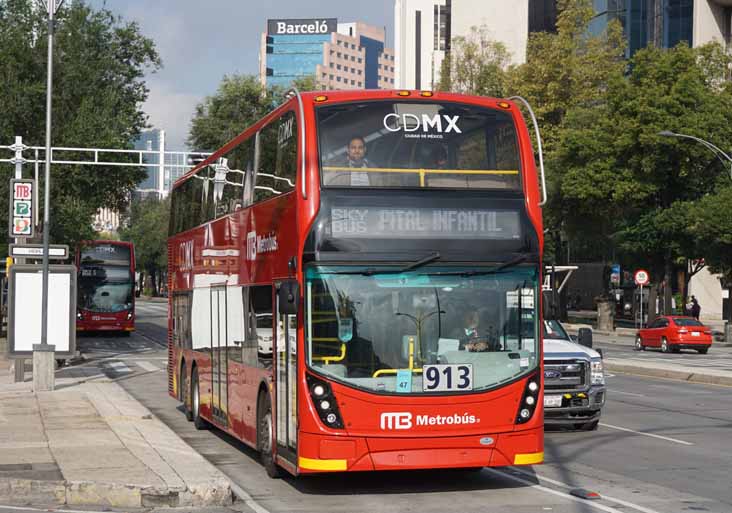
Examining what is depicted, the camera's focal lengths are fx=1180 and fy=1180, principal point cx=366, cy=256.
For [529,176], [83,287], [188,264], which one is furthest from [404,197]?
[83,287]

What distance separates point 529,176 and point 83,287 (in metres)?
42.8

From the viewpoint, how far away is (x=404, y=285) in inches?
456

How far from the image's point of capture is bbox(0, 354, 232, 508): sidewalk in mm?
11102

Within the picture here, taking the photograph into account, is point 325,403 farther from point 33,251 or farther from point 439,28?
point 439,28

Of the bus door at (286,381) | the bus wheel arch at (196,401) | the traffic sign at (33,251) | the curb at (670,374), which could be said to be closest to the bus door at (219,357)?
the bus wheel arch at (196,401)

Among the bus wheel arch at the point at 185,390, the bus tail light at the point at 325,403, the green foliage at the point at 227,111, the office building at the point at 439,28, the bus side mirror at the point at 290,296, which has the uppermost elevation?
the office building at the point at 439,28

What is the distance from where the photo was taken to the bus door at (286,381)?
11648 mm

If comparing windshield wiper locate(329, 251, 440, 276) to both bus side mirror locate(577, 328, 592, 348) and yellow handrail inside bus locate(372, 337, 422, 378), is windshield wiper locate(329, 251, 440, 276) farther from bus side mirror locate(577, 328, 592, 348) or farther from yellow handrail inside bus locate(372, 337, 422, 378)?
bus side mirror locate(577, 328, 592, 348)

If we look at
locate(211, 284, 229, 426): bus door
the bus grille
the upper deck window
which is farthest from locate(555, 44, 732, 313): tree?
the upper deck window

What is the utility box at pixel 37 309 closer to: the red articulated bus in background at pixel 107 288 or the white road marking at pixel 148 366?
the white road marking at pixel 148 366

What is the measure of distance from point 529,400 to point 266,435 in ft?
10.1

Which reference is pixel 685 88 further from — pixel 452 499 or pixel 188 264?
pixel 452 499

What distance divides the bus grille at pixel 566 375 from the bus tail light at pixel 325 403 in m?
6.13

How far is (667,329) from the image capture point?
45.1m
